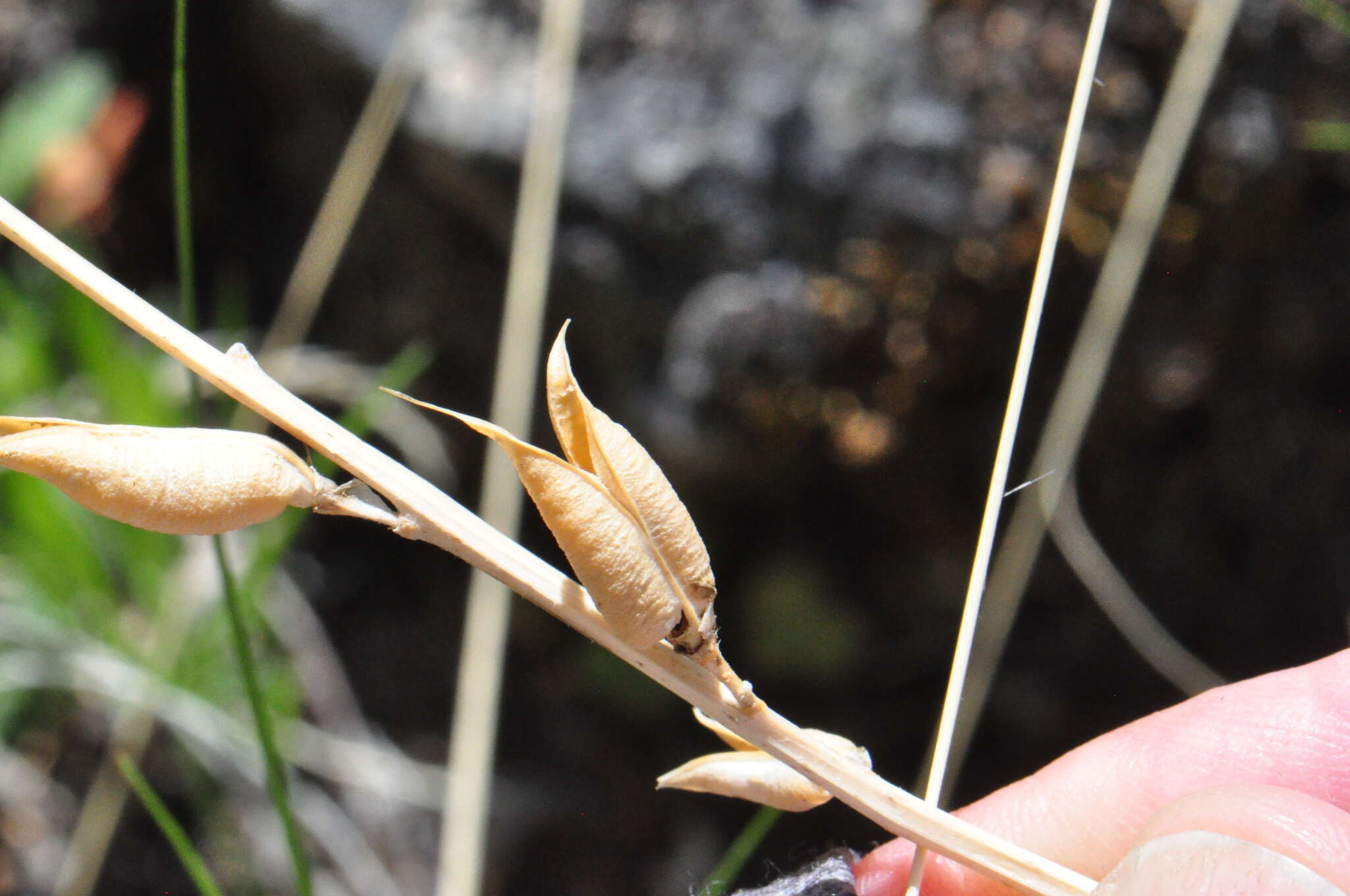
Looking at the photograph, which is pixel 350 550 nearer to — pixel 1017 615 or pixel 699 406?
pixel 699 406

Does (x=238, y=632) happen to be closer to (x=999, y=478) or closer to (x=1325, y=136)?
(x=999, y=478)

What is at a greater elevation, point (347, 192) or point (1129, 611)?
point (347, 192)

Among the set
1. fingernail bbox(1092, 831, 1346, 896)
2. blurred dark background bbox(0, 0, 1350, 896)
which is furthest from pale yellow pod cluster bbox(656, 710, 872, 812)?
blurred dark background bbox(0, 0, 1350, 896)

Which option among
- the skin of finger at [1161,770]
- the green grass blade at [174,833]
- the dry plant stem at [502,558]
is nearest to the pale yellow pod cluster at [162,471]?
the dry plant stem at [502,558]

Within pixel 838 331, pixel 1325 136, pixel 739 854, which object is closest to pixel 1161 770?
pixel 739 854

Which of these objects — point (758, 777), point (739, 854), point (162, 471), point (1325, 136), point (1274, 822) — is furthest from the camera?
point (1325, 136)

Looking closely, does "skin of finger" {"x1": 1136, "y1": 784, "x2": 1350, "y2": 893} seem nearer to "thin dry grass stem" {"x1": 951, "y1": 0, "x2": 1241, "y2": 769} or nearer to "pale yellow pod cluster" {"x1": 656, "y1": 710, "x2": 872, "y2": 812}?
"pale yellow pod cluster" {"x1": 656, "y1": 710, "x2": 872, "y2": 812}

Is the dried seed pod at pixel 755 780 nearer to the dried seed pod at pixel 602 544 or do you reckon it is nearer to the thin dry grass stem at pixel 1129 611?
the dried seed pod at pixel 602 544
